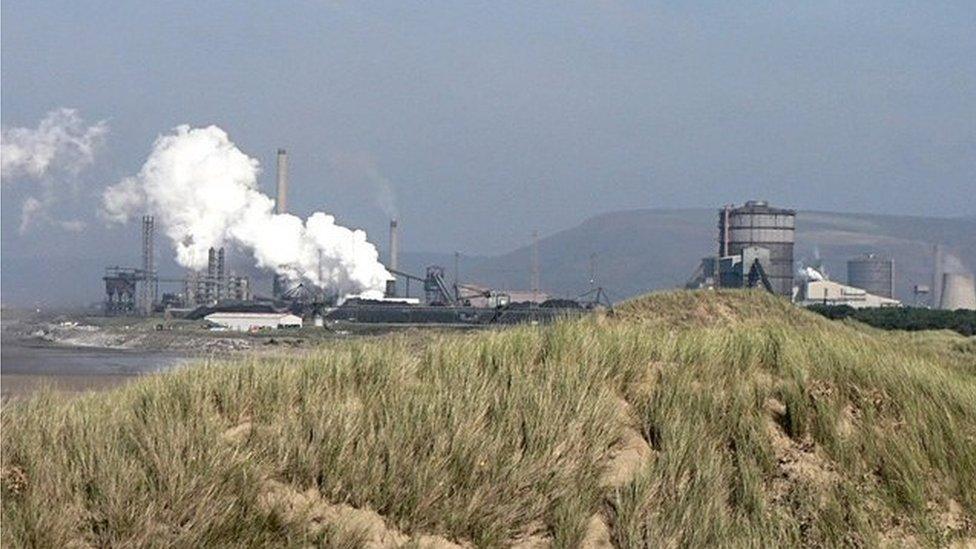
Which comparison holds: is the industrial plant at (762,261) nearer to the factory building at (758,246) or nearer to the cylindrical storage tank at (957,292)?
the factory building at (758,246)

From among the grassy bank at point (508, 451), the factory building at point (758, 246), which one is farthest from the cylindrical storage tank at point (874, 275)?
the grassy bank at point (508, 451)

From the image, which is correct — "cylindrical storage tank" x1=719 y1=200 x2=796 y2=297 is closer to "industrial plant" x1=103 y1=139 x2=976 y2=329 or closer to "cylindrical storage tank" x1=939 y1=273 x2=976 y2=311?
"industrial plant" x1=103 y1=139 x2=976 y2=329

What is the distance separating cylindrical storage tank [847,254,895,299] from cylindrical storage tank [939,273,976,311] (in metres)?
19.1

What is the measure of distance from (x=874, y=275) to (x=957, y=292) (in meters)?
24.9

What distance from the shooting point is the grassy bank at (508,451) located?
8758 millimetres

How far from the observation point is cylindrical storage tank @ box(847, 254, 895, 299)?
179 metres

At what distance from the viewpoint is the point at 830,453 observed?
35.2 ft

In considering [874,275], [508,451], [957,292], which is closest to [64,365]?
[508,451]

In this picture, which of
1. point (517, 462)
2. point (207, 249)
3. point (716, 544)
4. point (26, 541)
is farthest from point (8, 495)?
point (207, 249)

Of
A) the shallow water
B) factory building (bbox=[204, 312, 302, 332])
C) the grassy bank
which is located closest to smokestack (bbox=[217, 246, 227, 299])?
factory building (bbox=[204, 312, 302, 332])

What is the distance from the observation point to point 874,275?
591 ft

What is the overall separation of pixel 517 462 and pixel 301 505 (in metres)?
1.58

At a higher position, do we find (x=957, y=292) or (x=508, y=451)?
(x=957, y=292)

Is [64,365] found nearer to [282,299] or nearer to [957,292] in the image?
[282,299]
